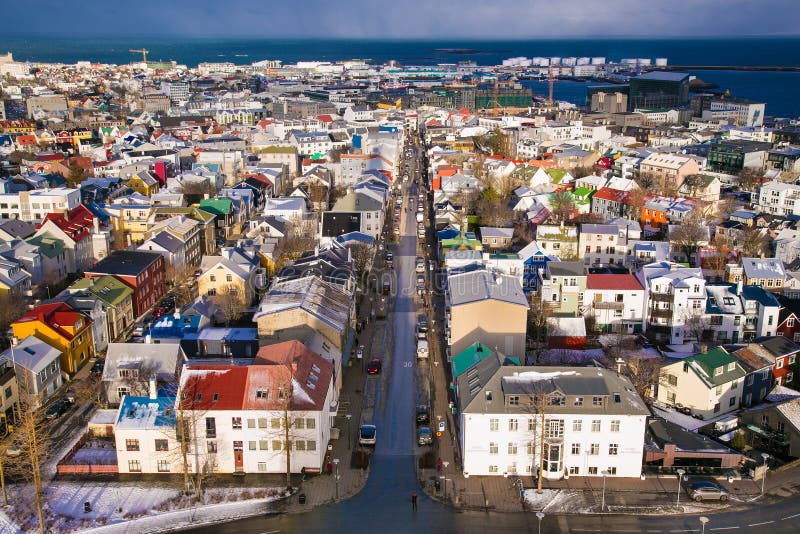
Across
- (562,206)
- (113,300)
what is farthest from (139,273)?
(562,206)

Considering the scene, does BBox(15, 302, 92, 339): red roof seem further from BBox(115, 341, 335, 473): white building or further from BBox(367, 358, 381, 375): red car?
BBox(367, 358, 381, 375): red car

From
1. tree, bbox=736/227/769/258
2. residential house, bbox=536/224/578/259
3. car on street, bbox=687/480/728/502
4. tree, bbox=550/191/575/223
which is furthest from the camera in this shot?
tree, bbox=550/191/575/223

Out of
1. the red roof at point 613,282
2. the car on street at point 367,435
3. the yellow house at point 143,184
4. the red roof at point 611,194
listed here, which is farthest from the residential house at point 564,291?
the yellow house at point 143,184

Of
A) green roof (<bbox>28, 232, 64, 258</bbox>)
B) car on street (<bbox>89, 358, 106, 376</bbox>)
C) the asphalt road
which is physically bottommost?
the asphalt road

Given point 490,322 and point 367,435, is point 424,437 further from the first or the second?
point 490,322

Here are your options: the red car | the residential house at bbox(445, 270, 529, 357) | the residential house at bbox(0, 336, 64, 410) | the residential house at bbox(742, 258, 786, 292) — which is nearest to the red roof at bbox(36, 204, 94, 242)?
the residential house at bbox(0, 336, 64, 410)

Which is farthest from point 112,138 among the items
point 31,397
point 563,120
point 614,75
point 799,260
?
point 614,75

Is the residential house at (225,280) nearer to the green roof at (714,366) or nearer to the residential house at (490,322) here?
the residential house at (490,322)

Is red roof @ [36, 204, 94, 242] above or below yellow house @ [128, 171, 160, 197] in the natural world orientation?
below
